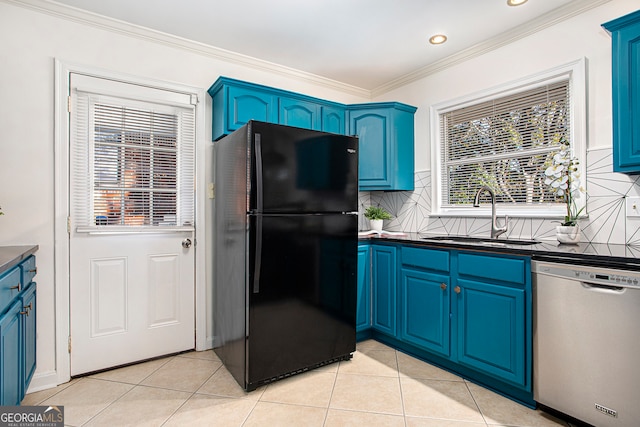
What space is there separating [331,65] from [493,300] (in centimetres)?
241

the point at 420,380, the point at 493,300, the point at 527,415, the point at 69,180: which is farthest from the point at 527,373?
the point at 69,180

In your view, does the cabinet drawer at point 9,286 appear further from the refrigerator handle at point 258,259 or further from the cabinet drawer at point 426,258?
the cabinet drawer at point 426,258

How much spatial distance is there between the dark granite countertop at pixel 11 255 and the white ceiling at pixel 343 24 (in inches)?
62.6

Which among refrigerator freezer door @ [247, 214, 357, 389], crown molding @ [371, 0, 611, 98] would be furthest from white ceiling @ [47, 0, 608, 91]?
refrigerator freezer door @ [247, 214, 357, 389]

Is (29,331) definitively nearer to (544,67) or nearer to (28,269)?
(28,269)

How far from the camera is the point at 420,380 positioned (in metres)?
2.28

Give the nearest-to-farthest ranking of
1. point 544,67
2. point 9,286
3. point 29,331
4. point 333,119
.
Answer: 1. point 9,286
2. point 29,331
3. point 544,67
4. point 333,119

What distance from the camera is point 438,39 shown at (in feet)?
8.81

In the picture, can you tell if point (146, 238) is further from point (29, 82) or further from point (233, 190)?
point (29, 82)

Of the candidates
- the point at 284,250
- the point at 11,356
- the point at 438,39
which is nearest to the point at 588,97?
the point at 438,39

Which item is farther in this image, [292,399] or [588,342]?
[292,399]

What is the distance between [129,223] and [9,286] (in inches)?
40.3

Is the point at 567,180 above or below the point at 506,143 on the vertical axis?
below

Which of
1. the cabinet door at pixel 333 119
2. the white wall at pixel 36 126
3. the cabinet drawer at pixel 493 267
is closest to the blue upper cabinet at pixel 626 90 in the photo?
the cabinet drawer at pixel 493 267
